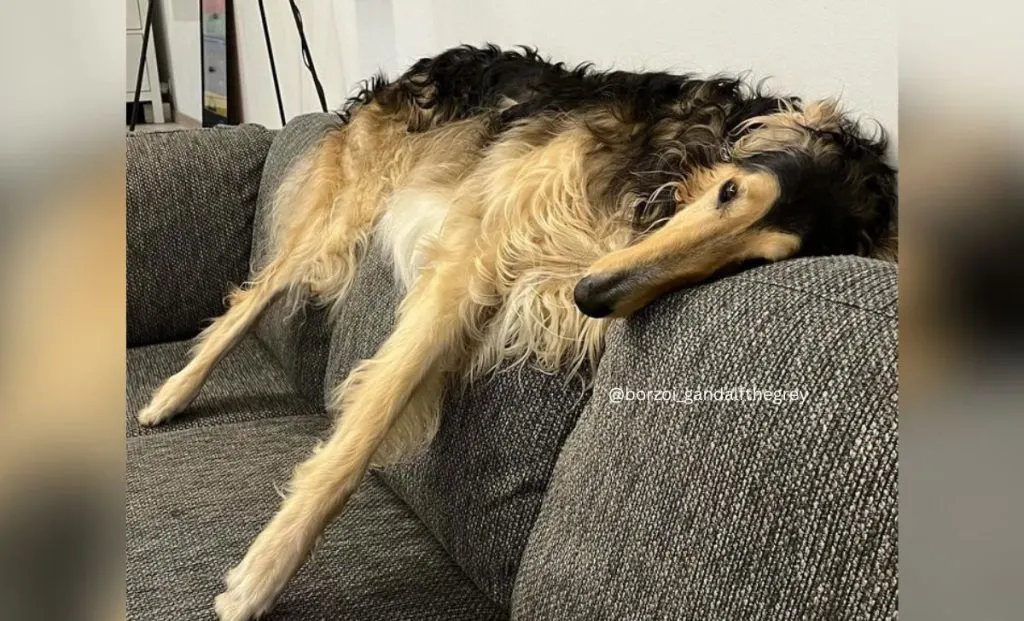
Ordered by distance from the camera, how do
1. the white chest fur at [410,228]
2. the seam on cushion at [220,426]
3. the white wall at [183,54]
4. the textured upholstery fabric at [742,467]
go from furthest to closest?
1. the white wall at [183,54]
2. the seam on cushion at [220,426]
3. the white chest fur at [410,228]
4. the textured upholstery fabric at [742,467]

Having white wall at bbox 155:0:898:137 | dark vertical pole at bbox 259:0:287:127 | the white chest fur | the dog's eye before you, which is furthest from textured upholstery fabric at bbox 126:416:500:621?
dark vertical pole at bbox 259:0:287:127

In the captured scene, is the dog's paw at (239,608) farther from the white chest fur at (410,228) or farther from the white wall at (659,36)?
the white wall at (659,36)

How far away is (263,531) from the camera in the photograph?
1.40 m

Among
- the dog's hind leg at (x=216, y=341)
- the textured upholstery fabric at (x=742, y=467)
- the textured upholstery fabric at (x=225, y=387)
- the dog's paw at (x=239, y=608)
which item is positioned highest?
the textured upholstery fabric at (x=742, y=467)

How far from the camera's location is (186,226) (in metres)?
2.48

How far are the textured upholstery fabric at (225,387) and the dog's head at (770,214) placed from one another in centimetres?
112

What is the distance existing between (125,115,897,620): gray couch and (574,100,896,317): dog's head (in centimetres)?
5

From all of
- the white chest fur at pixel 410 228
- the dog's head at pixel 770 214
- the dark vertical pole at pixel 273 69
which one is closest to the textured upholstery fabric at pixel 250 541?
the white chest fur at pixel 410 228

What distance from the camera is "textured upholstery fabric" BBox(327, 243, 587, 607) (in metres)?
1.25

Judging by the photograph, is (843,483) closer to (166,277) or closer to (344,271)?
(344,271)

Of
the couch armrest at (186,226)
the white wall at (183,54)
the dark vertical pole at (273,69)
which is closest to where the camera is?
the couch armrest at (186,226)

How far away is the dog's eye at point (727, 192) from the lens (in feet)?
3.79
